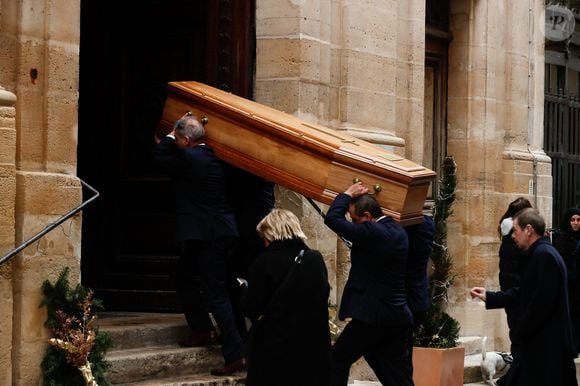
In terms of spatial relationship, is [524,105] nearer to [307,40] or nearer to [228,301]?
[307,40]

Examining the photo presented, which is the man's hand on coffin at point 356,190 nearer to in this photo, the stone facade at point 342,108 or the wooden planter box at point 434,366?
the stone facade at point 342,108

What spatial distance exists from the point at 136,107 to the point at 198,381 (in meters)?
2.94

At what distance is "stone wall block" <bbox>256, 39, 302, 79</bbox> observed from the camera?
1138cm

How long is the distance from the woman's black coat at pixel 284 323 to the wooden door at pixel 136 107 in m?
3.38

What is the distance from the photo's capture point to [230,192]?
1029 cm

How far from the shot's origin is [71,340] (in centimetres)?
876

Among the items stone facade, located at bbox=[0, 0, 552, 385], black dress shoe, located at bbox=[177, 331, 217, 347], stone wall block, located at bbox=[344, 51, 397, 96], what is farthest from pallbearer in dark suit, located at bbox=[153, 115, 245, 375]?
stone wall block, located at bbox=[344, 51, 397, 96]

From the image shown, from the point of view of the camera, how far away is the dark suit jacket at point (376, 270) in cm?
883

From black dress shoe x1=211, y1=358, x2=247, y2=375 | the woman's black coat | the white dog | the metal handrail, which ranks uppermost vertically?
the metal handrail

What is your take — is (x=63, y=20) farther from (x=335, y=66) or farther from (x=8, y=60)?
(x=335, y=66)

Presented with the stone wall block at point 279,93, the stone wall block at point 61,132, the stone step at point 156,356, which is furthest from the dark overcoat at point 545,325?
the stone wall block at point 61,132

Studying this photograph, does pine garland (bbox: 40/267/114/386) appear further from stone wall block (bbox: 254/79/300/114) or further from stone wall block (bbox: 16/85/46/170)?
stone wall block (bbox: 254/79/300/114)

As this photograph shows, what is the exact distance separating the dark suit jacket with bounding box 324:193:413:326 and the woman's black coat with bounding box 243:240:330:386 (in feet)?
3.07

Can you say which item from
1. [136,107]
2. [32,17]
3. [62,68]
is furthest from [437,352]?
[32,17]
